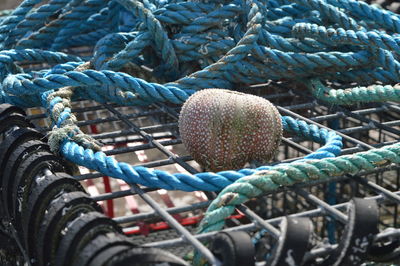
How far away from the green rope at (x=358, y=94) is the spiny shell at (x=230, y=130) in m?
0.42

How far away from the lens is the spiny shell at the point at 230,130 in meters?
1.42

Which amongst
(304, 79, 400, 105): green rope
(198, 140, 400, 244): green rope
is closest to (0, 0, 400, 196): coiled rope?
(304, 79, 400, 105): green rope

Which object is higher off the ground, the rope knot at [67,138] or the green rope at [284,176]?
the green rope at [284,176]

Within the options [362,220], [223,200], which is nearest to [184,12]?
[223,200]

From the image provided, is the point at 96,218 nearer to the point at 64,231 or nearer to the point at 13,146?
the point at 64,231

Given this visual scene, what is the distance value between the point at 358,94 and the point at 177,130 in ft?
1.94

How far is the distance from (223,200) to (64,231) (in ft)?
1.00

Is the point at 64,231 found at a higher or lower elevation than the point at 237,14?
lower

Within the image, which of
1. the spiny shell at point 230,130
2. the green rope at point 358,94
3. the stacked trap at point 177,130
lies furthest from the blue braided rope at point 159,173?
the green rope at point 358,94

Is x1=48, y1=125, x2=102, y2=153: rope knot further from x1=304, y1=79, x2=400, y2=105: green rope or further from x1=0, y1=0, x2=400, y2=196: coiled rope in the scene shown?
x1=304, y1=79, x2=400, y2=105: green rope

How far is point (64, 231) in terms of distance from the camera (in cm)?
108

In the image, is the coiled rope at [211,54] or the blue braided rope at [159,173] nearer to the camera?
the blue braided rope at [159,173]

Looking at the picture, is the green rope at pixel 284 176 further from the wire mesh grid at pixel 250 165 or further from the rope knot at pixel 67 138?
the rope knot at pixel 67 138

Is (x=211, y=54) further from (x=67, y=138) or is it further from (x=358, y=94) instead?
(x=67, y=138)
